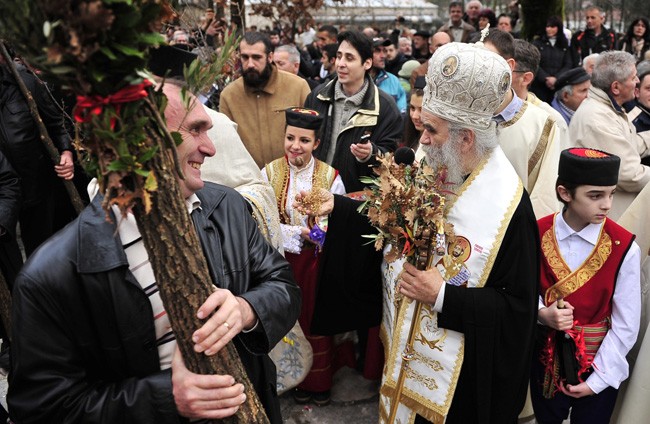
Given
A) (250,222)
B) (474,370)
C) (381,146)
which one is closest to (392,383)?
(474,370)

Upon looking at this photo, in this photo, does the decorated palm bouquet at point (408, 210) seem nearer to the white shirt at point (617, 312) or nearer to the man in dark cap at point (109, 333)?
the man in dark cap at point (109, 333)

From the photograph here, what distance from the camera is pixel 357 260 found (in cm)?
311

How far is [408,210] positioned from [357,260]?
32.4 inches

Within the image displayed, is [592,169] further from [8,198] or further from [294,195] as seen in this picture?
[8,198]

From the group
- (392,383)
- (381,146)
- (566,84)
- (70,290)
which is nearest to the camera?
(70,290)

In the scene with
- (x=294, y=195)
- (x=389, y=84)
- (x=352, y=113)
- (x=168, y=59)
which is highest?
(x=168, y=59)

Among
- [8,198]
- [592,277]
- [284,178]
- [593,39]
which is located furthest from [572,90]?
[593,39]

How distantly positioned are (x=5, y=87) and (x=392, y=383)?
3.97m

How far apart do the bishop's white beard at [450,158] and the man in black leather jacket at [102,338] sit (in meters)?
1.18

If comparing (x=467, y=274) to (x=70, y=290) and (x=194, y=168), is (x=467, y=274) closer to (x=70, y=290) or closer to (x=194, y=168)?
(x=194, y=168)

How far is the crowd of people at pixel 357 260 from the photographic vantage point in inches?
69.7

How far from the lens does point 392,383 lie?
2891 millimetres

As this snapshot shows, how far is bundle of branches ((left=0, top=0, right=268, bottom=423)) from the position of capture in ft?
3.84

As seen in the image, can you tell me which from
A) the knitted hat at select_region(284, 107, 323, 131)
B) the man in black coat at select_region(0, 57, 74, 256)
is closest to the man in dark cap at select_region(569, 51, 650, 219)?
the knitted hat at select_region(284, 107, 323, 131)
